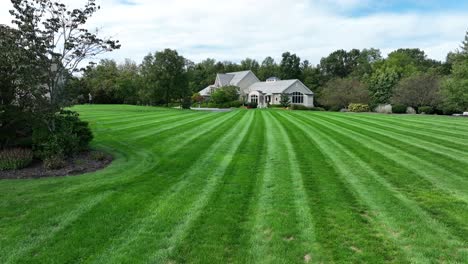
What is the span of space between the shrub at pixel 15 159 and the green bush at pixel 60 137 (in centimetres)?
24

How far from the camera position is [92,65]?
9.46m

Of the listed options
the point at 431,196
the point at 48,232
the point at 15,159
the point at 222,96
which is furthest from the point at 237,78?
the point at 48,232

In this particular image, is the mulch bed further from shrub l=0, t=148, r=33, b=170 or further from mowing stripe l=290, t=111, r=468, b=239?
mowing stripe l=290, t=111, r=468, b=239

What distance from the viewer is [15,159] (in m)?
7.99

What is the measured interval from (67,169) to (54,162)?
1.16 ft

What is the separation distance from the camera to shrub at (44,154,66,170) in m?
8.05

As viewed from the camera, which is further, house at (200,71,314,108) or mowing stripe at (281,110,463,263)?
house at (200,71,314,108)

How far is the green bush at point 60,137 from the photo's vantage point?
8.41 m

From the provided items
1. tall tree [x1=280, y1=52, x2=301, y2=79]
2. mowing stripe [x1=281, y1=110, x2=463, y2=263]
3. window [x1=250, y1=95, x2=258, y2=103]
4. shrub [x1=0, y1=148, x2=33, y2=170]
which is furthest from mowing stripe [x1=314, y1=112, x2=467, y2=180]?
tall tree [x1=280, y1=52, x2=301, y2=79]

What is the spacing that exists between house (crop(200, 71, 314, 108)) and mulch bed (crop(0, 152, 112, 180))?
184ft

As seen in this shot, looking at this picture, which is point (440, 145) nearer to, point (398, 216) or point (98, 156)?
point (398, 216)

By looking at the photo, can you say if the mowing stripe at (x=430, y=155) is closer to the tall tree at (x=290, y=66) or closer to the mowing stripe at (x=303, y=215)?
the mowing stripe at (x=303, y=215)

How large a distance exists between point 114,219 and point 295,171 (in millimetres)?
4537

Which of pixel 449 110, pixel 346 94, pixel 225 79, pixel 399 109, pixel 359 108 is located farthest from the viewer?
pixel 225 79
